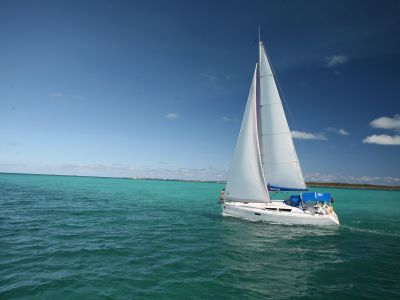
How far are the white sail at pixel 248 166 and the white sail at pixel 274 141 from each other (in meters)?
1.17

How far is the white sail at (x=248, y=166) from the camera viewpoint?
28.0 m

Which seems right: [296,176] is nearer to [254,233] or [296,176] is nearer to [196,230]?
[254,233]

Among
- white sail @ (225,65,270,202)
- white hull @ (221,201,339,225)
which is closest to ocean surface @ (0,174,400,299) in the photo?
white hull @ (221,201,339,225)

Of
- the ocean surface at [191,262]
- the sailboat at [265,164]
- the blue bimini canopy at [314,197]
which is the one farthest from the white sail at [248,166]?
the ocean surface at [191,262]

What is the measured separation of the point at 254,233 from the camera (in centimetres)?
2331

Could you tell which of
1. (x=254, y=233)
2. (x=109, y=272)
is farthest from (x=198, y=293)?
(x=254, y=233)

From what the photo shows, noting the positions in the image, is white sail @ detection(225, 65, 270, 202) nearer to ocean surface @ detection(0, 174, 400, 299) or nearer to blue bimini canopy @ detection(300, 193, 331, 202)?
blue bimini canopy @ detection(300, 193, 331, 202)

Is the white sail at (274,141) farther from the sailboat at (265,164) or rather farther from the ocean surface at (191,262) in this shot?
the ocean surface at (191,262)

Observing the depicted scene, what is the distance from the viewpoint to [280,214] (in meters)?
26.5

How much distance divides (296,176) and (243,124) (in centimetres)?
839

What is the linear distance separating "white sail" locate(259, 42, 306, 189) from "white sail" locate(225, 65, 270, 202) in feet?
3.84

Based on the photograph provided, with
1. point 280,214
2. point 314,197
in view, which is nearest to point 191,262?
point 280,214

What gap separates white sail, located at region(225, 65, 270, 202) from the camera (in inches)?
1104

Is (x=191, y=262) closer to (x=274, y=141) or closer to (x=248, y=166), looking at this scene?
(x=248, y=166)
